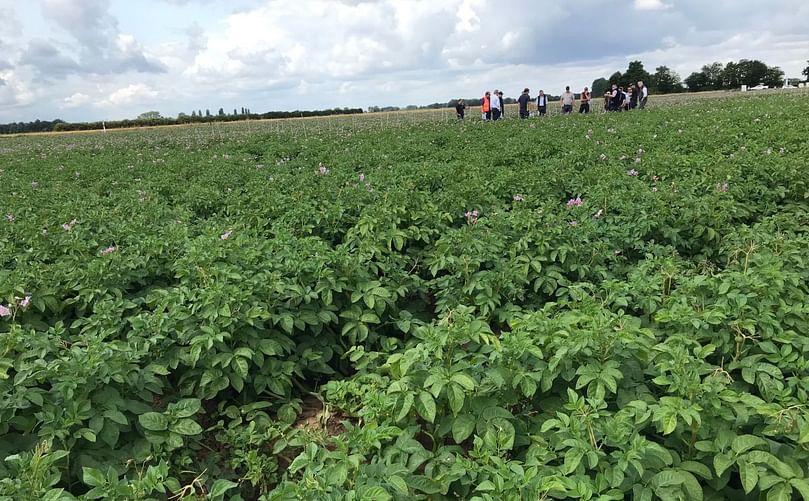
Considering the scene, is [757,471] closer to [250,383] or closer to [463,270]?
[463,270]

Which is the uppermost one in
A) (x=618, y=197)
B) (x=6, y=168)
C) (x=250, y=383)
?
(x=6, y=168)

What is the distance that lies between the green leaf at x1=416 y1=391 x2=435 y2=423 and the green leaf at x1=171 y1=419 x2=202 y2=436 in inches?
44.1

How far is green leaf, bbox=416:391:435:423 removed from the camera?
7.18ft

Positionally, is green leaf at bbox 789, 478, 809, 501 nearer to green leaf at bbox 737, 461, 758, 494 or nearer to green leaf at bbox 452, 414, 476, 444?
green leaf at bbox 737, 461, 758, 494

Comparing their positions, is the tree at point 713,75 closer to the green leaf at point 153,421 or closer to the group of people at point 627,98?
the group of people at point 627,98

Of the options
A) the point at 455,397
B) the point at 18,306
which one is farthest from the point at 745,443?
the point at 18,306

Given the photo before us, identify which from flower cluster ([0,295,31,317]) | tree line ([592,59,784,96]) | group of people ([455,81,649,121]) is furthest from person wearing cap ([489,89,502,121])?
tree line ([592,59,784,96])

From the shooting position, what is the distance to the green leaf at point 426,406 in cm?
219

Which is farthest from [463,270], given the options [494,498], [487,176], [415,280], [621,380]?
[487,176]

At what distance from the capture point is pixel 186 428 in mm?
2512

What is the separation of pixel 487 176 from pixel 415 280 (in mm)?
3468

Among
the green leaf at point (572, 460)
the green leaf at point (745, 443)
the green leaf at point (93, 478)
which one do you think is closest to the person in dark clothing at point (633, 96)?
the green leaf at point (745, 443)

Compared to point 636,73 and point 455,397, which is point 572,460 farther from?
point 636,73

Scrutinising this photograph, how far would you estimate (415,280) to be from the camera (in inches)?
160
